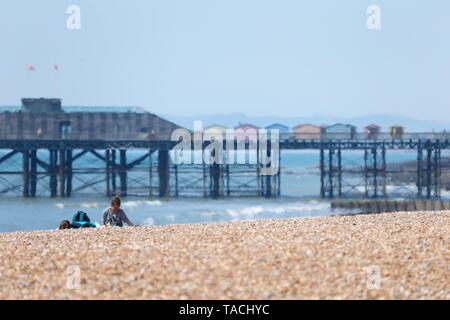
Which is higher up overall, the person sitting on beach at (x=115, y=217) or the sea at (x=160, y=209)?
the person sitting on beach at (x=115, y=217)

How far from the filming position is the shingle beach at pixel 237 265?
453 inches

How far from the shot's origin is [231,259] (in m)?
12.9

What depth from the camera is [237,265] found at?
12.5 meters

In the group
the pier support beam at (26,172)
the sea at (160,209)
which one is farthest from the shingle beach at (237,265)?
the pier support beam at (26,172)

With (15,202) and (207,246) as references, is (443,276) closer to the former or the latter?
(207,246)

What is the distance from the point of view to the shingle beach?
453 inches

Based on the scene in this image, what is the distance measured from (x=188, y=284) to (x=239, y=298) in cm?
72
